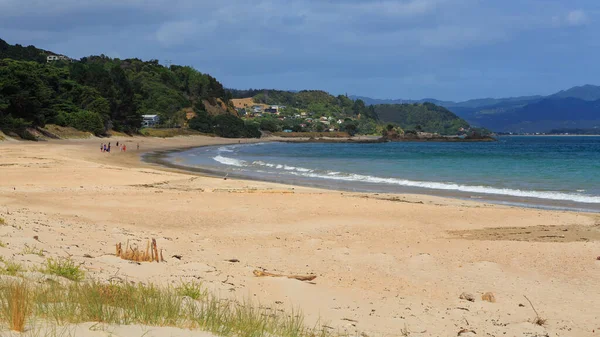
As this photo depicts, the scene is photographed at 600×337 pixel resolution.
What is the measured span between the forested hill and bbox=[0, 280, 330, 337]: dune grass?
57.4 meters

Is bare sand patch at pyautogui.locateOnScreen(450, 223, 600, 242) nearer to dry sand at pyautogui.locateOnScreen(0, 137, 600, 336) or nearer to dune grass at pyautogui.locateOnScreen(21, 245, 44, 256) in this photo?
dry sand at pyautogui.locateOnScreen(0, 137, 600, 336)

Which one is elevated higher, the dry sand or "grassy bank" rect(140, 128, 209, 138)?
the dry sand

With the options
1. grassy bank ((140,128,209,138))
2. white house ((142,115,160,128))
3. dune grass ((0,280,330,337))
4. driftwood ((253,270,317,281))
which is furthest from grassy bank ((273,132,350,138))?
dune grass ((0,280,330,337))

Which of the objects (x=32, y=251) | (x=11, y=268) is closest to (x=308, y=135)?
(x=32, y=251)

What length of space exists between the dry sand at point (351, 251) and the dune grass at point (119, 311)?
1.24 metres

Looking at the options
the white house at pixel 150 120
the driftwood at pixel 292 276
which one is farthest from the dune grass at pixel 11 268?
the white house at pixel 150 120

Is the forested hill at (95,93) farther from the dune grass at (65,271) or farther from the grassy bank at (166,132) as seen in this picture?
the dune grass at (65,271)

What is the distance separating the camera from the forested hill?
61938 mm

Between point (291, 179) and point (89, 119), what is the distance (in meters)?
56.0

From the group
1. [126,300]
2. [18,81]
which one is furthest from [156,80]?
[126,300]

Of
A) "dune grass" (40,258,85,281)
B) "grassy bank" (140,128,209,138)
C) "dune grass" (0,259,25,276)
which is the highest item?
"dune grass" (0,259,25,276)

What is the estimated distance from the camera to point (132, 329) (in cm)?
473

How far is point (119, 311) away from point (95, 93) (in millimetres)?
92423

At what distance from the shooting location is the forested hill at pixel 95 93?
61938mm
